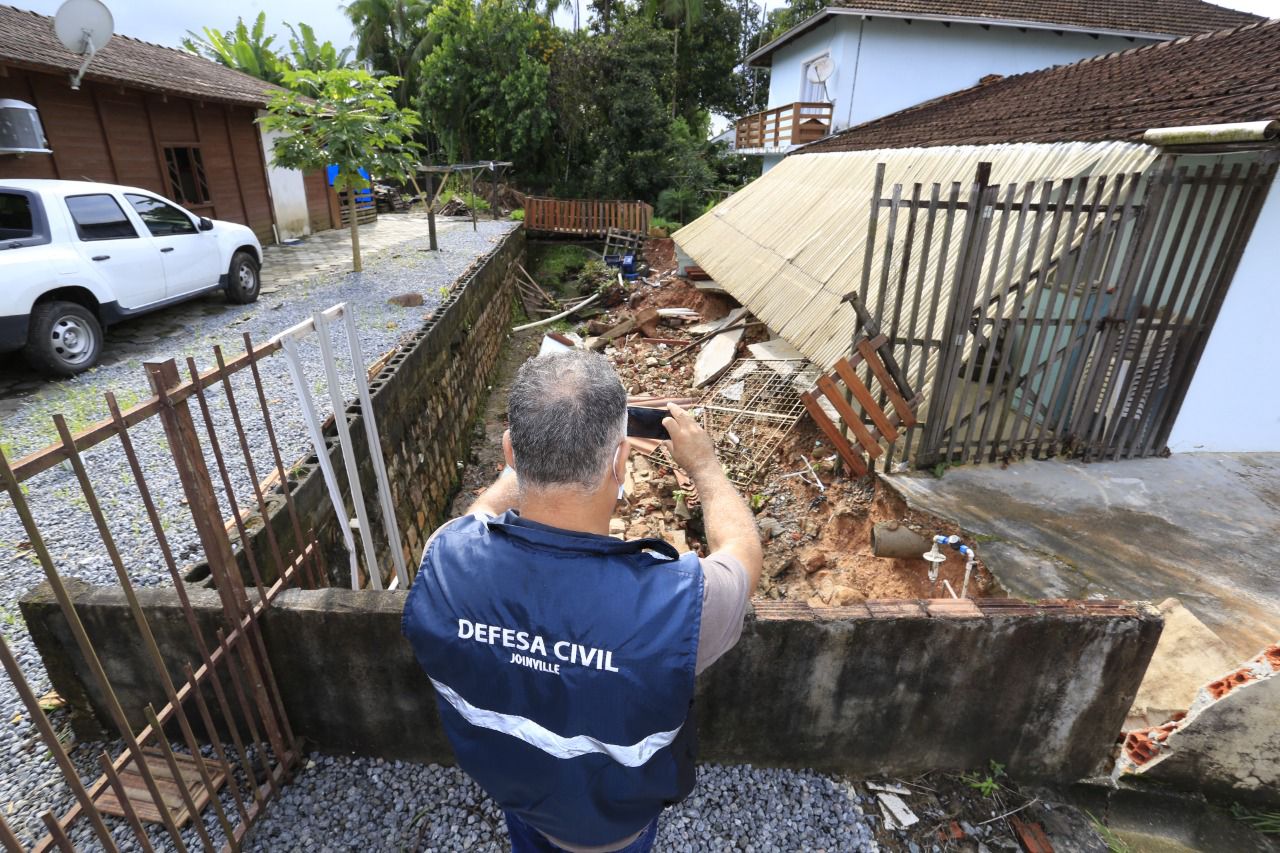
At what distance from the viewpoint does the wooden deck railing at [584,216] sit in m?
19.0

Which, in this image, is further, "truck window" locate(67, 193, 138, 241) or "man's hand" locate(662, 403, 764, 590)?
"truck window" locate(67, 193, 138, 241)

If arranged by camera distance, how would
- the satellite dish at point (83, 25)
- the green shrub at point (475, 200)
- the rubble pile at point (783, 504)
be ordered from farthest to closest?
the green shrub at point (475, 200), the satellite dish at point (83, 25), the rubble pile at point (783, 504)

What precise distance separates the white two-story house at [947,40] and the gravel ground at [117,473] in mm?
→ 13435

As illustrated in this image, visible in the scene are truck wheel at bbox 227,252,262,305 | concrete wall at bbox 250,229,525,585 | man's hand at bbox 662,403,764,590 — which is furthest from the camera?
truck wheel at bbox 227,252,262,305

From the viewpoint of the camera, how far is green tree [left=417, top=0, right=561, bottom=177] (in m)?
21.9

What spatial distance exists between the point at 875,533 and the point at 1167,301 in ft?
9.00

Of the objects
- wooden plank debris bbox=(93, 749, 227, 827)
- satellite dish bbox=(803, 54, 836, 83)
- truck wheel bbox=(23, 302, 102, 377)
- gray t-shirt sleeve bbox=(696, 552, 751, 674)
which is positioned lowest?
wooden plank debris bbox=(93, 749, 227, 827)

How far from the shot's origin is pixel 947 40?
53.2 ft

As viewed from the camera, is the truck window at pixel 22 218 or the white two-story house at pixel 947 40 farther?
the white two-story house at pixel 947 40

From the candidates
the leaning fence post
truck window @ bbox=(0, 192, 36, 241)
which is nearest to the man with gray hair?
the leaning fence post

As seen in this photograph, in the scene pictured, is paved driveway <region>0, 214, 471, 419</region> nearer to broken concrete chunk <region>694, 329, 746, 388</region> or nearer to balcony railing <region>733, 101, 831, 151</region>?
broken concrete chunk <region>694, 329, 746, 388</region>

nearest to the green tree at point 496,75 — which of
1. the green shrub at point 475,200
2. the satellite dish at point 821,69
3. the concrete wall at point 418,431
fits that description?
the green shrub at point 475,200

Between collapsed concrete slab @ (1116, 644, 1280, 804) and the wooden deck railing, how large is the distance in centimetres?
1768

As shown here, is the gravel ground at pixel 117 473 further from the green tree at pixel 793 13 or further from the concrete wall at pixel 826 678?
the green tree at pixel 793 13
